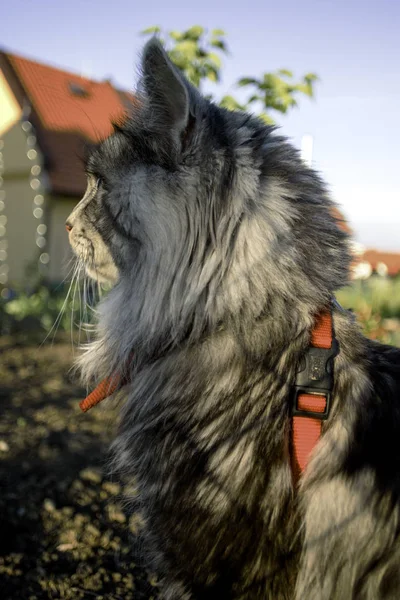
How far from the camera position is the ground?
8.99 ft

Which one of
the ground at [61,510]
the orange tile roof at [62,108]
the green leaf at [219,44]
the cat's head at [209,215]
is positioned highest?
the orange tile roof at [62,108]

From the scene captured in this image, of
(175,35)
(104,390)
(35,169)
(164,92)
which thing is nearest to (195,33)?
(175,35)

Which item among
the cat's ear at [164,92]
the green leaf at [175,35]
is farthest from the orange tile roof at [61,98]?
the cat's ear at [164,92]

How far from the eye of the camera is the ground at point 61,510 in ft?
8.99

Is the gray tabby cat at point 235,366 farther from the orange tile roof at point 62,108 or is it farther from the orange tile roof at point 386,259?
the orange tile roof at point 386,259

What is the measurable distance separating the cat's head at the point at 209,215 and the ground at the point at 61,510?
898mm

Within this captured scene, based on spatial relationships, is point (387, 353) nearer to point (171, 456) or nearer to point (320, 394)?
point (320, 394)

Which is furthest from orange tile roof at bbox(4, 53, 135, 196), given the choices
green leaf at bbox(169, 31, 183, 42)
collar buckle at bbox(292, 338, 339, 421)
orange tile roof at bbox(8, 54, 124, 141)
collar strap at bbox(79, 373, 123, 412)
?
collar buckle at bbox(292, 338, 339, 421)

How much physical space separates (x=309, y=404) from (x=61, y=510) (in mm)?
2174

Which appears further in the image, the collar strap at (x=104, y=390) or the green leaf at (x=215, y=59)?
the green leaf at (x=215, y=59)

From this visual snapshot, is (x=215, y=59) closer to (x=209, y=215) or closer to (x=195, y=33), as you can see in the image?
(x=195, y=33)

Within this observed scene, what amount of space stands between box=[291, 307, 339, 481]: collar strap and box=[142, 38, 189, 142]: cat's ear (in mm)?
868

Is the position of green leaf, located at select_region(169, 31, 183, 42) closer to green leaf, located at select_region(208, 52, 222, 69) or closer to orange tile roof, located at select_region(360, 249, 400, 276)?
green leaf, located at select_region(208, 52, 222, 69)

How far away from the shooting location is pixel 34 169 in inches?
511
